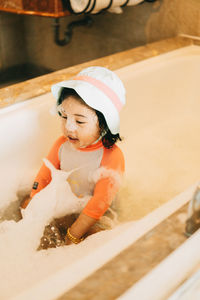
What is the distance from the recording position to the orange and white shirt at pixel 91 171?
38.2 inches

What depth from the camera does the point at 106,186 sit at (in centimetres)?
98

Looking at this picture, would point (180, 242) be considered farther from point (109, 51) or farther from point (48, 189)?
point (109, 51)

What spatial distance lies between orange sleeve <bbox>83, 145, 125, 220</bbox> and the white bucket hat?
95 mm

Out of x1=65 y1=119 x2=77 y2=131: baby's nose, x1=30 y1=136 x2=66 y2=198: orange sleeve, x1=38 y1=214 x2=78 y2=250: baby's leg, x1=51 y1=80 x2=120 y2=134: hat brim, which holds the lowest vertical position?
x1=38 y1=214 x2=78 y2=250: baby's leg

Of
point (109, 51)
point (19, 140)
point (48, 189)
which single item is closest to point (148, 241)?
point (48, 189)

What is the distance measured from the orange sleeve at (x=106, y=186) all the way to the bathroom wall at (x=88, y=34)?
1121 mm

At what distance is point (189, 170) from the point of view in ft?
4.70

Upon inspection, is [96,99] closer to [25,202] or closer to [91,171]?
[91,171]

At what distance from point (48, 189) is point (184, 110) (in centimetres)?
103

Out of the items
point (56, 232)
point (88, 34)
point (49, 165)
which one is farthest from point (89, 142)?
point (88, 34)

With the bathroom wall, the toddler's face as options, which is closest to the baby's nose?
the toddler's face

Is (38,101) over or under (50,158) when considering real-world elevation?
over

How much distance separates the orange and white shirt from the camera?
3.18ft

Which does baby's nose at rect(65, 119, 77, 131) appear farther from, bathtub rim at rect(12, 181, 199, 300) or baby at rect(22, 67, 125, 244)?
bathtub rim at rect(12, 181, 199, 300)
